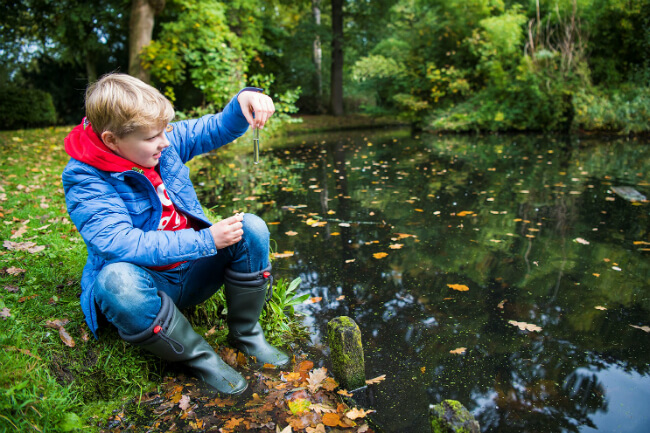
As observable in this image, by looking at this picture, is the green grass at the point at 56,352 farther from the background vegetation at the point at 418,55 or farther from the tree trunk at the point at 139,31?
the tree trunk at the point at 139,31

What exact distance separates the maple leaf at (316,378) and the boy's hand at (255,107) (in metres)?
1.28

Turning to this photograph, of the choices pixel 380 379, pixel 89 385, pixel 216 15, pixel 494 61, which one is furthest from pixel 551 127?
pixel 89 385

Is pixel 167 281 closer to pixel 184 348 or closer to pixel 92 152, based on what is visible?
pixel 184 348

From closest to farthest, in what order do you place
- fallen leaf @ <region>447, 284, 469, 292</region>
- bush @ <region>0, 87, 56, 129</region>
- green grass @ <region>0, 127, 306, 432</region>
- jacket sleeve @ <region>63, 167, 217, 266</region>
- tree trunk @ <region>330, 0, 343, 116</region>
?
green grass @ <region>0, 127, 306, 432</region> → jacket sleeve @ <region>63, 167, 217, 266</region> → fallen leaf @ <region>447, 284, 469, 292</region> → bush @ <region>0, 87, 56, 129</region> → tree trunk @ <region>330, 0, 343, 116</region>

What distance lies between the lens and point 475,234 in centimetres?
454

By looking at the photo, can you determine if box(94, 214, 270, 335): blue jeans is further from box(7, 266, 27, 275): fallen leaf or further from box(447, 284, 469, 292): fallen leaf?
box(447, 284, 469, 292): fallen leaf

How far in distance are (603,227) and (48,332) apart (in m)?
4.98

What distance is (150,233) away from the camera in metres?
1.87

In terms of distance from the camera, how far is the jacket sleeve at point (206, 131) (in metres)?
2.35

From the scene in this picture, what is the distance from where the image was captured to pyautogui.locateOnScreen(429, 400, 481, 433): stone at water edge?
4.51ft

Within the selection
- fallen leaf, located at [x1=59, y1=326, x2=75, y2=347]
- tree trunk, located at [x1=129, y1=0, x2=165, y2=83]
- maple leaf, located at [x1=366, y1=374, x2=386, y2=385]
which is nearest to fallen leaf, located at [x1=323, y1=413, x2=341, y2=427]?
maple leaf, located at [x1=366, y1=374, x2=386, y2=385]

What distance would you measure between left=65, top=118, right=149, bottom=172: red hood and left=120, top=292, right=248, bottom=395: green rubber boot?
593mm

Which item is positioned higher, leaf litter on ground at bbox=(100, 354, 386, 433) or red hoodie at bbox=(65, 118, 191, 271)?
red hoodie at bbox=(65, 118, 191, 271)

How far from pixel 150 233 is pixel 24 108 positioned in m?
16.7
